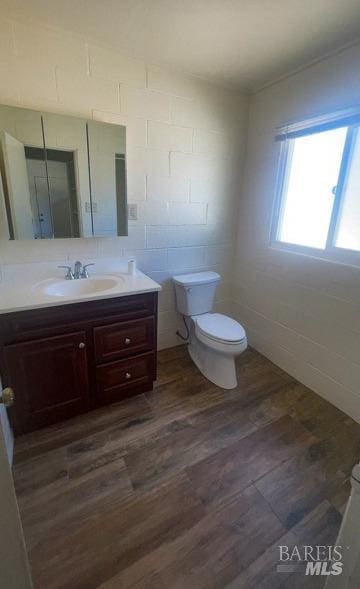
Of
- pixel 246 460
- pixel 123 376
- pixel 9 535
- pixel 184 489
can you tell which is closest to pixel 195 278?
pixel 123 376

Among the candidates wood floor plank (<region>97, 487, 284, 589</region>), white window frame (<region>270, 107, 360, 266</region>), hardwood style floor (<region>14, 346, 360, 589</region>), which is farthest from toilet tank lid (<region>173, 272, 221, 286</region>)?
wood floor plank (<region>97, 487, 284, 589</region>)

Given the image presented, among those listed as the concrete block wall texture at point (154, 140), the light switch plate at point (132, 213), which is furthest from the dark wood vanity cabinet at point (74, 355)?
the light switch plate at point (132, 213)

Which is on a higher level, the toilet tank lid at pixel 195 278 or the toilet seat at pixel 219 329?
the toilet tank lid at pixel 195 278

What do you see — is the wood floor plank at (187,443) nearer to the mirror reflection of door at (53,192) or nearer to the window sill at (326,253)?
the window sill at (326,253)

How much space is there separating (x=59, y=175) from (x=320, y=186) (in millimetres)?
1776

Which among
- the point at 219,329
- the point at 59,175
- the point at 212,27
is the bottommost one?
the point at 219,329

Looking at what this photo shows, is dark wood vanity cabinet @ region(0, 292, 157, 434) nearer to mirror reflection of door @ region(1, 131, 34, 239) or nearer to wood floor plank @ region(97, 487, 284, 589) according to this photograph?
mirror reflection of door @ region(1, 131, 34, 239)

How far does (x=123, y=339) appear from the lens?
1727 millimetres

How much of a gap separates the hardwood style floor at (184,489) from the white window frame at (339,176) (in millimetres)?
1085

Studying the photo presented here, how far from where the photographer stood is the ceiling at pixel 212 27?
4.30 feet

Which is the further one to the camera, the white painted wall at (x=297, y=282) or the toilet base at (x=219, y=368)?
the toilet base at (x=219, y=368)

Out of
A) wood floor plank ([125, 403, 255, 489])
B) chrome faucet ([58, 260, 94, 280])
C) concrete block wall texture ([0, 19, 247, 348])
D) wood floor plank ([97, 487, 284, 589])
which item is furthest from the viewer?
chrome faucet ([58, 260, 94, 280])

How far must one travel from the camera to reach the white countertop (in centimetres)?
142

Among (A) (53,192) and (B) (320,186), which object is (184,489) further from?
(B) (320,186)
